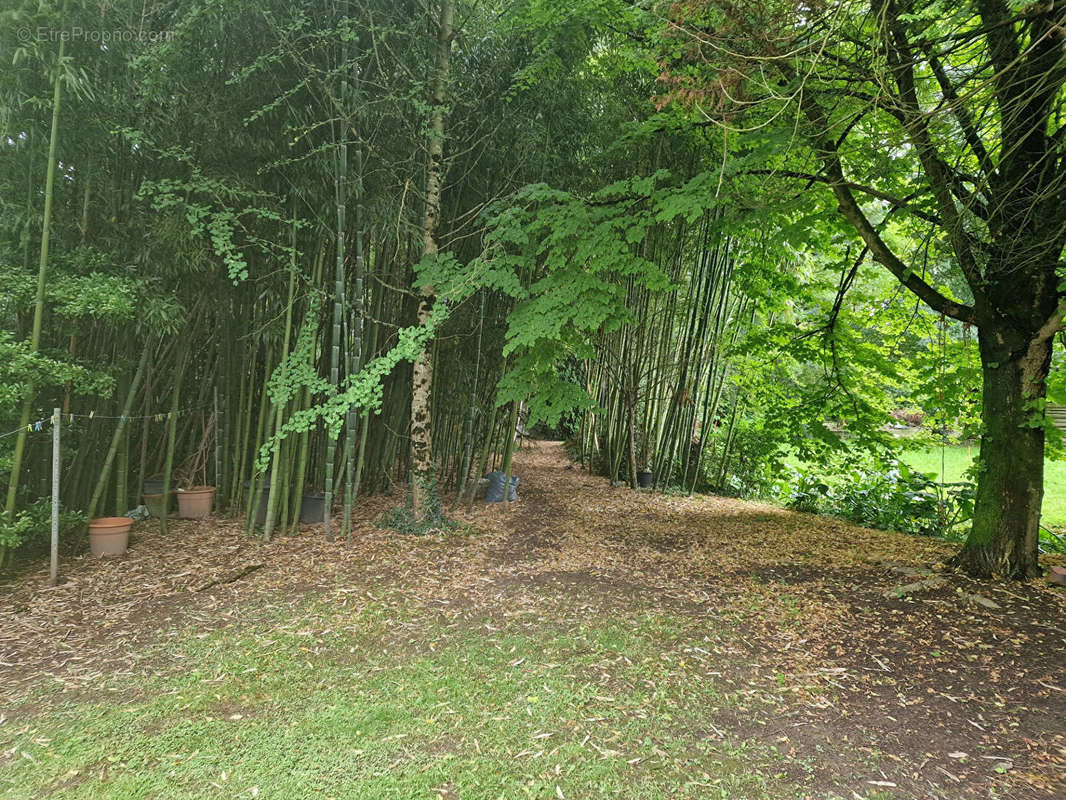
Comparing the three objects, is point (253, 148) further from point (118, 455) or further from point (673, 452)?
point (673, 452)

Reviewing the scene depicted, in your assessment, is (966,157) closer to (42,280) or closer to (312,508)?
(312,508)

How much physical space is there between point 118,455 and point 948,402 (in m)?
6.02

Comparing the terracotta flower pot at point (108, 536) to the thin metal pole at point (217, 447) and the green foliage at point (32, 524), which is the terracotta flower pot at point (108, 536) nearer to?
the green foliage at point (32, 524)

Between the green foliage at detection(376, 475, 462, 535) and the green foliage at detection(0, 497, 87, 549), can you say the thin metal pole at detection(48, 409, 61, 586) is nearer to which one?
the green foliage at detection(0, 497, 87, 549)

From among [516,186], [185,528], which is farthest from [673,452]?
[185,528]

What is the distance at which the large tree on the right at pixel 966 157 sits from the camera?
2.46 meters

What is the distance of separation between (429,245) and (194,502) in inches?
103

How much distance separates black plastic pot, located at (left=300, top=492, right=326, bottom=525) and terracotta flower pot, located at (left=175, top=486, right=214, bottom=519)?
79 cm

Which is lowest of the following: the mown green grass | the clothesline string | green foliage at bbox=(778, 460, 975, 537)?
the mown green grass

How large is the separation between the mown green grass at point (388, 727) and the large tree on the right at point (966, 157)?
221 centimetres

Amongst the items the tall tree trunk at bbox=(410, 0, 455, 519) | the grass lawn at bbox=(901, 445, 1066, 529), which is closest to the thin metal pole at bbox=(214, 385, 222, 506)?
→ the tall tree trunk at bbox=(410, 0, 455, 519)

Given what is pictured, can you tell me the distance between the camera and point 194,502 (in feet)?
13.4

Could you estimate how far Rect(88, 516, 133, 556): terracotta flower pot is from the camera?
10.8ft

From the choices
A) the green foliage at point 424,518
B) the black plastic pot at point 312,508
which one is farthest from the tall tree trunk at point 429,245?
the black plastic pot at point 312,508
